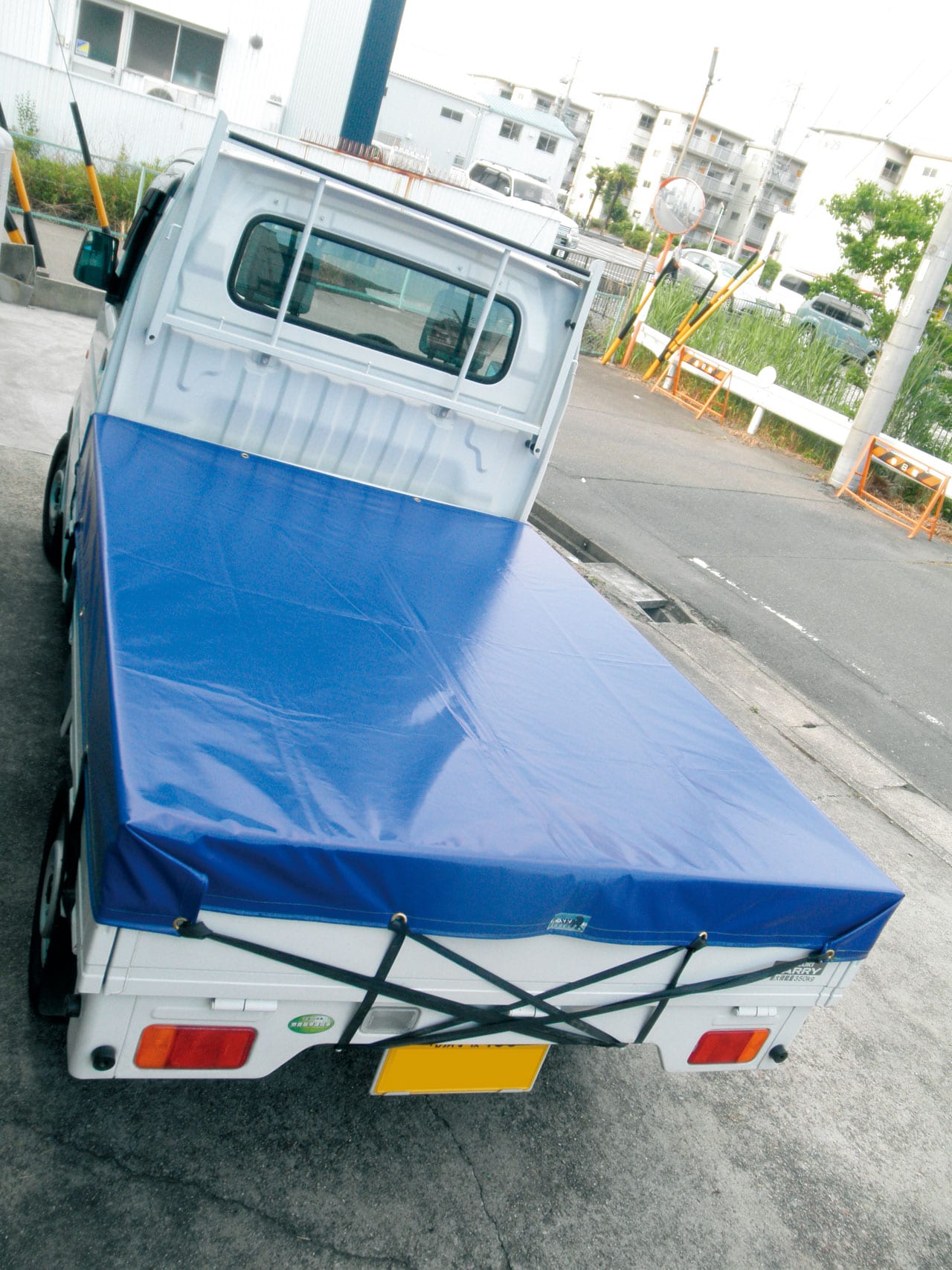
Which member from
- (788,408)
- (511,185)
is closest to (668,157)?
(511,185)

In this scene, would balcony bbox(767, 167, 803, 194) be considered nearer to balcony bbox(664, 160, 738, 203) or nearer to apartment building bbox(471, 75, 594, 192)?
balcony bbox(664, 160, 738, 203)

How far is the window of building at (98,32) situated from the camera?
20844mm

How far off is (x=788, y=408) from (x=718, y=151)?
219 feet

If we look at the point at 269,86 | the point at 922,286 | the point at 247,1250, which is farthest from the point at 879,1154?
the point at 269,86

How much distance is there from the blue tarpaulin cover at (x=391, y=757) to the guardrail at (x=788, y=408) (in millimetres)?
10968

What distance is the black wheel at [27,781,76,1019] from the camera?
6.97 feet

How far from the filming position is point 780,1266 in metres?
2.61

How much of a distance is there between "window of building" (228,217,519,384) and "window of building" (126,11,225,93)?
20.6m

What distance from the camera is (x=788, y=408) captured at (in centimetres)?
1433

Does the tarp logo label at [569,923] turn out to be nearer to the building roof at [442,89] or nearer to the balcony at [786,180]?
the building roof at [442,89]

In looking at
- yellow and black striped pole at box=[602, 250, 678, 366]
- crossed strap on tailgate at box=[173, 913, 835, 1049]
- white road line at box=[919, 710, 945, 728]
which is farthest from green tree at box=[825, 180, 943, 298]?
crossed strap on tailgate at box=[173, 913, 835, 1049]

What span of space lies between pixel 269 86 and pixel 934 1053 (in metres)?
22.6

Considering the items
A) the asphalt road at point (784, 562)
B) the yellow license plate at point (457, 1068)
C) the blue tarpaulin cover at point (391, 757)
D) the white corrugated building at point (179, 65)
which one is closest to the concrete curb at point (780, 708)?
the asphalt road at point (784, 562)

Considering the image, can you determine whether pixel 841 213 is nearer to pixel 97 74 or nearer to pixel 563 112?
pixel 97 74
